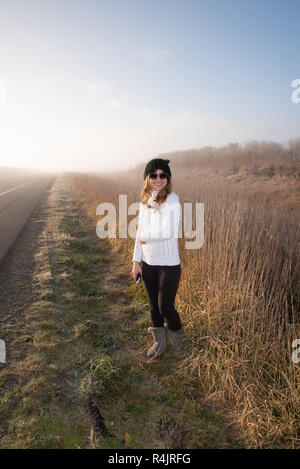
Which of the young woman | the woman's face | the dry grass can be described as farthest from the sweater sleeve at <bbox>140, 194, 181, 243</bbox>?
the dry grass

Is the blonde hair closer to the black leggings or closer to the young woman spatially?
the young woman

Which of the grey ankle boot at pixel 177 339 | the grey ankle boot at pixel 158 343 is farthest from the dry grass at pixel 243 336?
the grey ankle boot at pixel 158 343

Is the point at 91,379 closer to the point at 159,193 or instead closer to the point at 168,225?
the point at 168,225

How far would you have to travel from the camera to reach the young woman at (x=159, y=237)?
2.09m

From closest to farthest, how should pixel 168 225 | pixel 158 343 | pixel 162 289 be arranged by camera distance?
pixel 168 225
pixel 162 289
pixel 158 343

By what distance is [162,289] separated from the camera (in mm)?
2219

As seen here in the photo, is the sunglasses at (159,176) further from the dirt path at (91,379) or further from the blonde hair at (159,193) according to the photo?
the dirt path at (91,379)

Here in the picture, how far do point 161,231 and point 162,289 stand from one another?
515 mm

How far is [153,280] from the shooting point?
229 cm

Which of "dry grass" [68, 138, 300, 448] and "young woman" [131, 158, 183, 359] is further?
"young woman" [131, 158, 183, 359]

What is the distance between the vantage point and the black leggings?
2.18 m

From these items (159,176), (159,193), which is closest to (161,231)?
(159,193)
